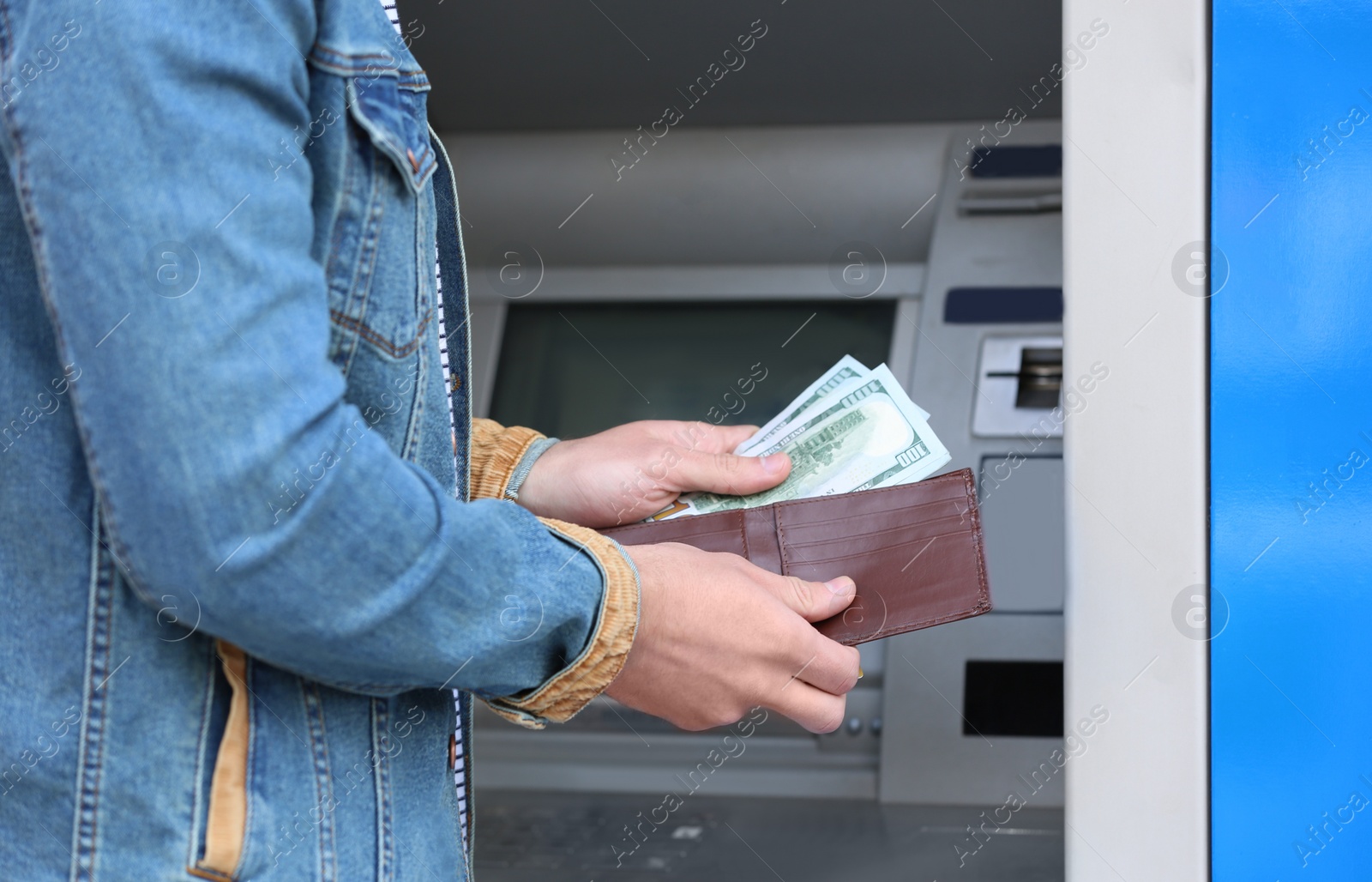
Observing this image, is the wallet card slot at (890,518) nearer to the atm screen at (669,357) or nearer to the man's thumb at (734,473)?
the man's thumb at (734,473)

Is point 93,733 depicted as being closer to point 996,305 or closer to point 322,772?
point 322,772

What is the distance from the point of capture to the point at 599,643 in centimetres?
73

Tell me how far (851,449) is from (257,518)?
67 cm


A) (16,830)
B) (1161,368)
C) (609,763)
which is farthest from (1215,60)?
(609,763)

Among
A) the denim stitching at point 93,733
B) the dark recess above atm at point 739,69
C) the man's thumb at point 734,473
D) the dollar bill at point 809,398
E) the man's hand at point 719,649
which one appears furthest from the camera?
the dark recess above atm at point 739,69

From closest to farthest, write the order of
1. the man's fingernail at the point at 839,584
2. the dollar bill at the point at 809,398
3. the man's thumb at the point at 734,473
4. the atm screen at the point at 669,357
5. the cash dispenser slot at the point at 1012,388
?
the man's fingernail at the point at 839,584, the man's thumb at the point at 734,473, the dollar bill at the point at 809,398, the cash dispenser slot at the point at 1012,388, the atm screen at the point at 669,357

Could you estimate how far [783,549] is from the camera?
978mm

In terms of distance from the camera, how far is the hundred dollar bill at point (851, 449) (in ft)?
3.58

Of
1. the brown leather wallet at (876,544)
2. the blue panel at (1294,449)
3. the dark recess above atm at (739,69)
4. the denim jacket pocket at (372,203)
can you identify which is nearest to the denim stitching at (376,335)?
the denim jacket pocket at (372,203)

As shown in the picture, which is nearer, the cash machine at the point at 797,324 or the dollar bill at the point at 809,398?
the dollar bill at the point at 809,398

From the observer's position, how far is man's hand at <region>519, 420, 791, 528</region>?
1.07 metres

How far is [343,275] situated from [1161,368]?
721 mm

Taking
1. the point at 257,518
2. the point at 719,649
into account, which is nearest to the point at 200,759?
the point at 257,518

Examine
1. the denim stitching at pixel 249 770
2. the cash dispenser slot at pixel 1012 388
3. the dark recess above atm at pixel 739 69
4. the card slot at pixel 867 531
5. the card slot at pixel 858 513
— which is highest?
the dark recess above atm at pixel 739 69
